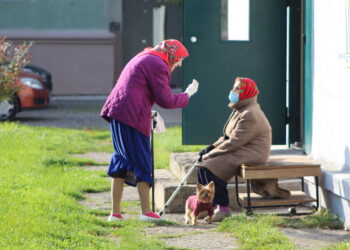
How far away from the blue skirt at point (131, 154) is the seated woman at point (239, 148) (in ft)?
1.68

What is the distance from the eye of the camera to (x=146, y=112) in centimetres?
762

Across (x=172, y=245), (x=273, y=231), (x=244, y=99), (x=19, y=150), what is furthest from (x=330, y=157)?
(x=19, y=150)

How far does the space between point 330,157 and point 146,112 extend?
1772 millimetres

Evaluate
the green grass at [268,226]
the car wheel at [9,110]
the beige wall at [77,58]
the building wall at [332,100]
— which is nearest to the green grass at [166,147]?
the building wall at [332,100]

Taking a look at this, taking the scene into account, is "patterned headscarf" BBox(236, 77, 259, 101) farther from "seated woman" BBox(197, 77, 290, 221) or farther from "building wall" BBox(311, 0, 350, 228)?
"building wall" BBox(311, 0, 350, 228)

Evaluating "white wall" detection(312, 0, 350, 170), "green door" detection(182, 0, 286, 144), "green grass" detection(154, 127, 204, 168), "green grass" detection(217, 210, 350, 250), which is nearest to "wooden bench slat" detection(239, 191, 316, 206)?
"green grass" detection(217, 210, 350, 250)

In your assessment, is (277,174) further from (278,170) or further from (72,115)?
(72,115)

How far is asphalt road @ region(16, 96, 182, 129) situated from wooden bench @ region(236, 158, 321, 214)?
9.22 meters

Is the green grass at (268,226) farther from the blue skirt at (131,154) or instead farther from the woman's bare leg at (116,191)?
the woman's bare leg at (116,191)

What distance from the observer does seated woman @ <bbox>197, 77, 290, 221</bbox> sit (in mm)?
7727

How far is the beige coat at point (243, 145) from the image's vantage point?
772 cm

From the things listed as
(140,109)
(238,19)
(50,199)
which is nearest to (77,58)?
(238,19)

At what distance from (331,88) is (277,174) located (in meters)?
1.01

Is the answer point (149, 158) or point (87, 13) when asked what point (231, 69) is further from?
point (87, 13)
